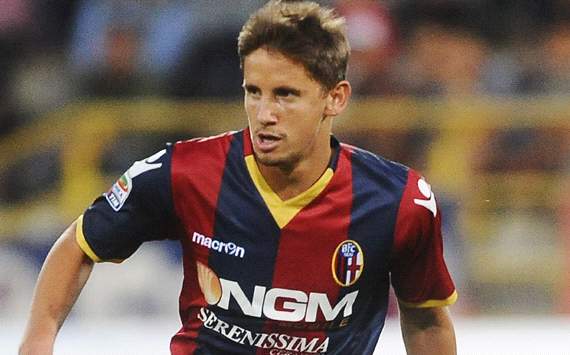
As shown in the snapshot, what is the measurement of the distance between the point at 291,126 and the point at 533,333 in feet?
8.51

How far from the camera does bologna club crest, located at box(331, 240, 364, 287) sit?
3.29 m

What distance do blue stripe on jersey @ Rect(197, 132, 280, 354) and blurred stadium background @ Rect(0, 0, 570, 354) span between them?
2.84 m

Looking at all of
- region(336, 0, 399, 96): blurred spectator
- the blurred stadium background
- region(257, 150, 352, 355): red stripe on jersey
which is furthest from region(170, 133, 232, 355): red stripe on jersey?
region(336, 0, 399, 96): blurred spectator

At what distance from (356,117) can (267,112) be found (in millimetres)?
4151

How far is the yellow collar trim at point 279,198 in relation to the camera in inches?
130

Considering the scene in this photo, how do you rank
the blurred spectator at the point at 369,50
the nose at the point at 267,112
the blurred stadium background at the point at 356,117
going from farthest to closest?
the blurred spectator at the point at 369,50 < the blurred stadium background at the point at 356,117 < the nose at the point at 267,112

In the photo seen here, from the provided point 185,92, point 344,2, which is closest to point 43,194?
point 185,92

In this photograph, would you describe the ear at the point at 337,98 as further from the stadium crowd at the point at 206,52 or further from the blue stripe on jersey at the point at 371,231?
the stadium crowd at the point at 206,52

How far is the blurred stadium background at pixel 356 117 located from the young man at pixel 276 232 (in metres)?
2.79

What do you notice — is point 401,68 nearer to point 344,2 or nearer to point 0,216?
point 344,2

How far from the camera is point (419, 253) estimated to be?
11.0 ft

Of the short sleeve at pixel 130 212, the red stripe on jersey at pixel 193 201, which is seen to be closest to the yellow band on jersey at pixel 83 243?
the short sleeve at pixel 130 212

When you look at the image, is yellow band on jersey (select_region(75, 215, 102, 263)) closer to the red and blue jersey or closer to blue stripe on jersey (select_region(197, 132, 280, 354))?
the red and blue jersey

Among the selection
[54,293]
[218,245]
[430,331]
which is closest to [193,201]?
[218,245]
